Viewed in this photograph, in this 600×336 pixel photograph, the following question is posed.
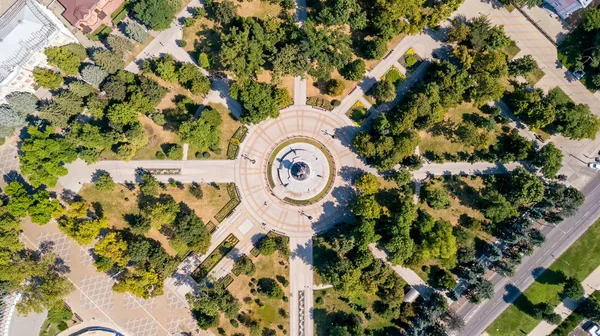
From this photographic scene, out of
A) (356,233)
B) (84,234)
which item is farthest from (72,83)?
(356,233)

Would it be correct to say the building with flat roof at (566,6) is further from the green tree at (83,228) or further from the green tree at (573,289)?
the green tree at (83,228)

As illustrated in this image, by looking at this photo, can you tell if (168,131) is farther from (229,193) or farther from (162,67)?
(229,193)

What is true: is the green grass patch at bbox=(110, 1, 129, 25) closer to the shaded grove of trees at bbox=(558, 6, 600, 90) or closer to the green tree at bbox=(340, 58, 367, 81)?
the green tree at bbox=(340, 58, 367, 81)

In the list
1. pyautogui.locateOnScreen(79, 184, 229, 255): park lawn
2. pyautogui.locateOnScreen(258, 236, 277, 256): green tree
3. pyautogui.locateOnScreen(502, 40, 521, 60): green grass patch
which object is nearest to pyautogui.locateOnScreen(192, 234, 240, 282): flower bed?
pyautogui.locateOnScreen(258, 236, 277, 256): green tree

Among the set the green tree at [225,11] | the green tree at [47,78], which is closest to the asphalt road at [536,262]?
the green tree at [225,11]

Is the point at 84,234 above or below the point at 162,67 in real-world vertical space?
below

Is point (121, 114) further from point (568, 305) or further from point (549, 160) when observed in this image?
point (568, 305)
